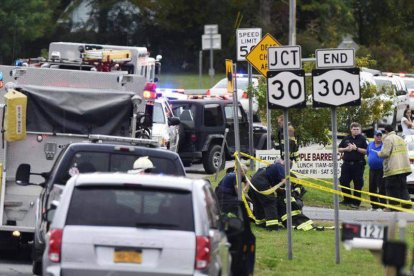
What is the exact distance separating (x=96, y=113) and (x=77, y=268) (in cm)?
756

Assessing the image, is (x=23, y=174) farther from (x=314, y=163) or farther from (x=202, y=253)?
(x=314, y=163)

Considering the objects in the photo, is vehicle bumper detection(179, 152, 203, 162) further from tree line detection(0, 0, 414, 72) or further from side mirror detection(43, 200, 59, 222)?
tree line detection(0, 0, 414, 72)

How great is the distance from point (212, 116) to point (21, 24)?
2860cm

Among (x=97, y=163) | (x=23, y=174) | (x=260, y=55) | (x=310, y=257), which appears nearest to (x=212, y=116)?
(x=260, y=55)

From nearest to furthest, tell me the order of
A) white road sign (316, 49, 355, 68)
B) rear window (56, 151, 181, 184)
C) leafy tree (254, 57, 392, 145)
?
rear window (56, 151, 181, 184)
white road sign (316, 49, 355, 68)
leafy tree (254, 57, 392, 145)

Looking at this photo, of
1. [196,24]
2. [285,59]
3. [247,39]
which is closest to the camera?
[285,59]

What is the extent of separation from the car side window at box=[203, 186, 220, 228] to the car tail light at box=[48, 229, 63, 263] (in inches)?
55.5

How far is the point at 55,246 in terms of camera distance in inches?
439

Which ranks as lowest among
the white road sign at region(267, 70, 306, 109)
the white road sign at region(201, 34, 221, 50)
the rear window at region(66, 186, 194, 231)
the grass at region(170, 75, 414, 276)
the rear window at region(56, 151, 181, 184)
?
the grass at region(170, 75, 414, 276)

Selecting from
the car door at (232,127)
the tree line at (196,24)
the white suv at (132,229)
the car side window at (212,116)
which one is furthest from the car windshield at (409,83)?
the white suv at (132,229)

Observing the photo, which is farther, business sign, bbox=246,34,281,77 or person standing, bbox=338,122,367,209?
person standing, bbox=338,122,367,209

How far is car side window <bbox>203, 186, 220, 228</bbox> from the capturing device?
38.7 feet

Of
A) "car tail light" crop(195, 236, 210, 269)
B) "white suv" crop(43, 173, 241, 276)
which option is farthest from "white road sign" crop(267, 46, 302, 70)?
"car tail light" crop(195, 236, 210, 269)

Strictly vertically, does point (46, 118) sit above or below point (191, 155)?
above
